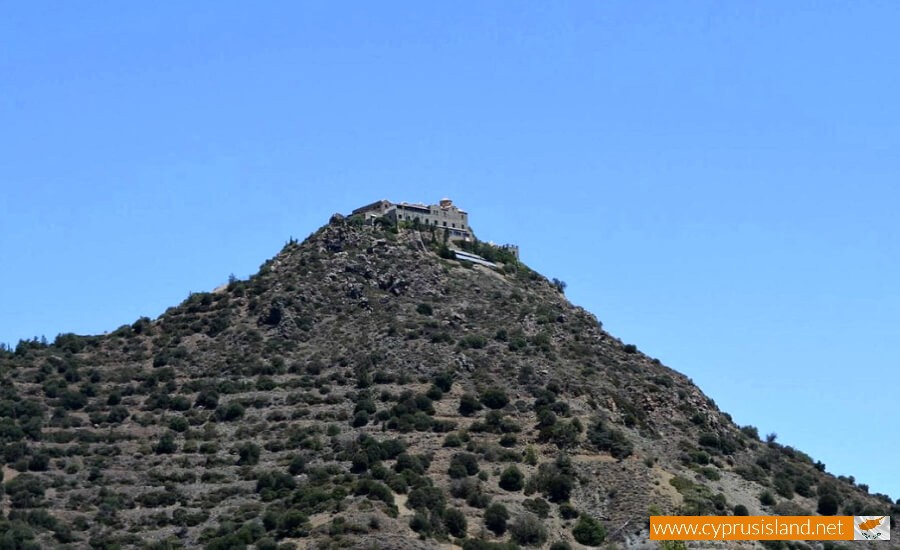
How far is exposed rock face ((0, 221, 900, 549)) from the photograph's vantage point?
10300cm

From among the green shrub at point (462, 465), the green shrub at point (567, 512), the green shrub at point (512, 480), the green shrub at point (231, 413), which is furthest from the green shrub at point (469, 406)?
the green shrub at point (231, 413)

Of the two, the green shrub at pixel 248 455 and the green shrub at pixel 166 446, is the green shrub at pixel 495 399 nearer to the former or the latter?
the green shrub at pixel 248 455

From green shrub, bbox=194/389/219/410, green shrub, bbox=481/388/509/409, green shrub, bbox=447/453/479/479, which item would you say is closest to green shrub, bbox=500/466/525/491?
green shrub, bbox=447/453/479/479

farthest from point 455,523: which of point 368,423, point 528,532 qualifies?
point 368,423

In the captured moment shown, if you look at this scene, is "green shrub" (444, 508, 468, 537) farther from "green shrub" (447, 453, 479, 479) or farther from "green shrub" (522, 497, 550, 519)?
"green shrub" (447, 453, 479, 479)

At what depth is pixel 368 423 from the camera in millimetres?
118188

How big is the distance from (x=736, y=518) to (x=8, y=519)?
46616 millimetres

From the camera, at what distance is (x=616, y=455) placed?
11131 centimetres

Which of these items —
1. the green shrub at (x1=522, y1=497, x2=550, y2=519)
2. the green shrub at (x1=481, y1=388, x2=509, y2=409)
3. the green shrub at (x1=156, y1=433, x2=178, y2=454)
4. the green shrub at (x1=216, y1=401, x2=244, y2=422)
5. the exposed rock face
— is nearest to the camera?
the exposed rock face

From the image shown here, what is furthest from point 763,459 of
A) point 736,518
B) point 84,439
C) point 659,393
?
point 84,439

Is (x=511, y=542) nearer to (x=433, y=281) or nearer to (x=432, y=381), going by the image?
(x=432, y=381)

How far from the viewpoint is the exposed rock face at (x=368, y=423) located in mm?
103000

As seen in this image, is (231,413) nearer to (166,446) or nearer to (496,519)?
(166,446)

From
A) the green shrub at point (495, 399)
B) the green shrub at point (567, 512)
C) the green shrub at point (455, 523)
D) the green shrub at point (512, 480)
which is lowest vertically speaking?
the green shrub at point (455, 523)
